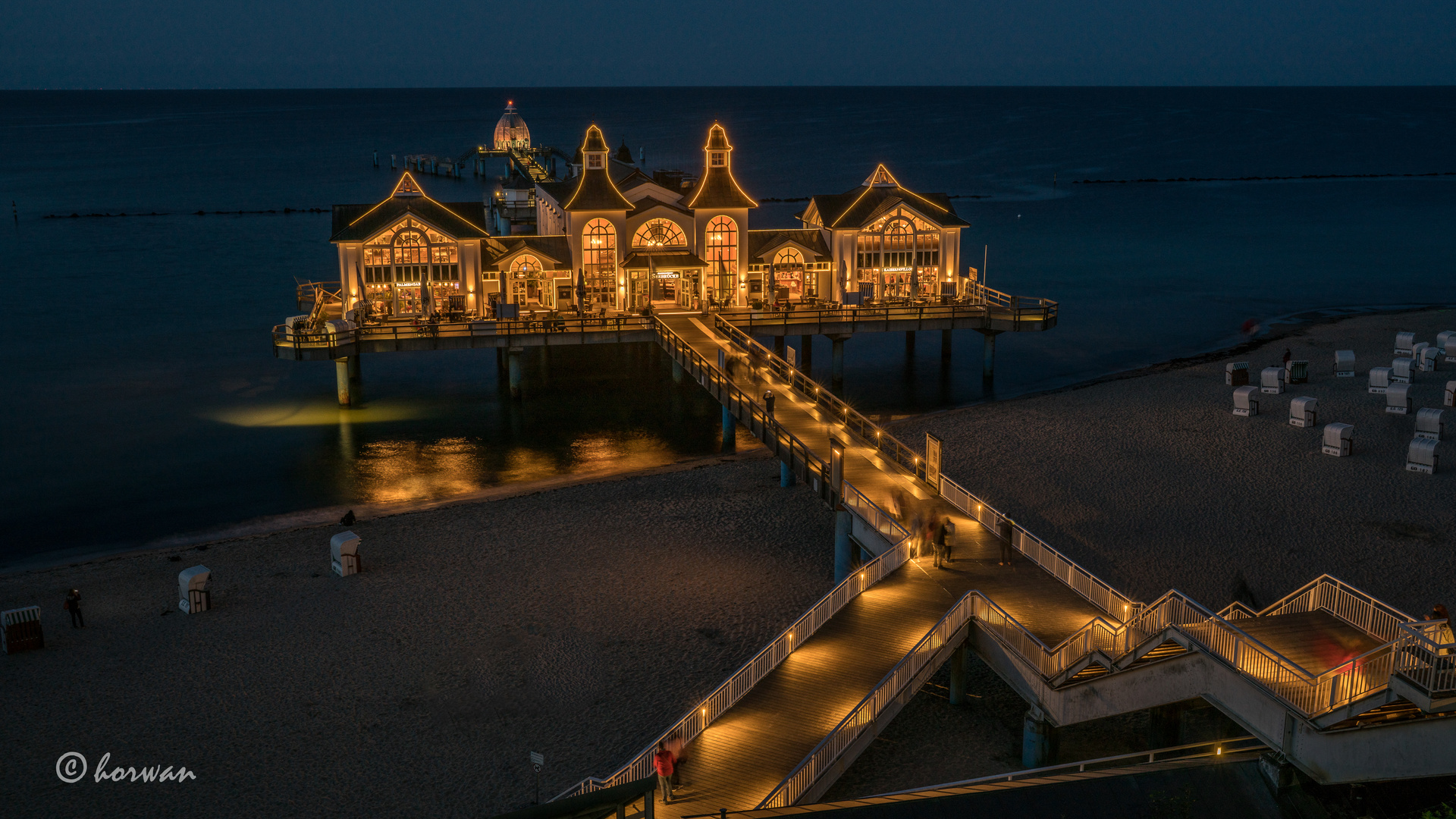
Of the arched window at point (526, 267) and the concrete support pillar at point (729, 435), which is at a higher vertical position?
the arched window at point (526, 267)

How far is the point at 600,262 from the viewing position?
44.5m

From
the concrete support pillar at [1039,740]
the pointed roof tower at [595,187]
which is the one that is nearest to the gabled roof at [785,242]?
the pointed roof tower at [595,187]

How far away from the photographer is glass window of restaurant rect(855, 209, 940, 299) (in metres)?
44.9

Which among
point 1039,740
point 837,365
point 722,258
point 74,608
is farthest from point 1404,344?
point 74,608

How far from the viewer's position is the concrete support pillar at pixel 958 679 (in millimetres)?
18969

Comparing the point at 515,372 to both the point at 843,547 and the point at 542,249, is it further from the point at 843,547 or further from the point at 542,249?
the point at 843,547

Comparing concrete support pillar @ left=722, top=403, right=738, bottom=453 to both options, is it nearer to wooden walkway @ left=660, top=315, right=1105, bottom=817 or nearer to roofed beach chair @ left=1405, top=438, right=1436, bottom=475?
wooden walkway @ left=660, top=315, right=1105, bottom=817

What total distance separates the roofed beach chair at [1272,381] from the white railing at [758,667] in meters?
22.8

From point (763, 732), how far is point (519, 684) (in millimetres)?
6136

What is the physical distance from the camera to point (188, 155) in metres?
153

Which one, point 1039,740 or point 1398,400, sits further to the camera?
point 1398,400

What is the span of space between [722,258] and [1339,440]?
73.2 feet

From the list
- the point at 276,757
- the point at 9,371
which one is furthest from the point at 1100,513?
the point at 9,371

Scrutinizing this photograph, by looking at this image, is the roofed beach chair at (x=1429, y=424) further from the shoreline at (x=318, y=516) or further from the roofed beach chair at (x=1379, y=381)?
the shoreline at (x=318, y=516)
